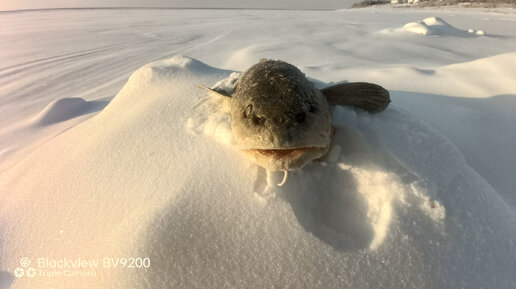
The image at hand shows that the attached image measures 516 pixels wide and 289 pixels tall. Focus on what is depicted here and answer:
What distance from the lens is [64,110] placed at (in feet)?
10.5

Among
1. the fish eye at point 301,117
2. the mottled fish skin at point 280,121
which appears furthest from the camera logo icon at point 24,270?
the fish eye at point 301,117

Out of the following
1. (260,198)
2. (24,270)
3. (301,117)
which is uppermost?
(301,117)

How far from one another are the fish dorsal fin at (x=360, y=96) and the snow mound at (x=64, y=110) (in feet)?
9.42

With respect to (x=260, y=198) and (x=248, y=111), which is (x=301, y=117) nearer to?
(x=248, y=111)

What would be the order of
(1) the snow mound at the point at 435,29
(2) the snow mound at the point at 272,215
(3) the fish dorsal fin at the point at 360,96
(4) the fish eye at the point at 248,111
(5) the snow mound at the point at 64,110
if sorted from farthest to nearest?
(1) the snow mound at the point at 435,29
(5) the snow mound at the point at 64,110
(3) the fish dorsal fin at the point at 360,96
(4) the fish eye at the point at 248,111
(2) the snow mound at the point at 272,215

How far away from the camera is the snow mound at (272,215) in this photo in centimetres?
105

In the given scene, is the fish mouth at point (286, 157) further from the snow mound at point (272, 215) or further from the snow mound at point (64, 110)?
the snow mound at point (64, 110)

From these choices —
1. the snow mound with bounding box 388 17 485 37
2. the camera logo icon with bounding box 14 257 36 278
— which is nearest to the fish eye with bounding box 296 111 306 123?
the camera logo icon with bounding box 14 257 36 278

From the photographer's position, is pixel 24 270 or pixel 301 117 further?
pixel 24 270

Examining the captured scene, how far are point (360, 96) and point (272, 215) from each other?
0.83m

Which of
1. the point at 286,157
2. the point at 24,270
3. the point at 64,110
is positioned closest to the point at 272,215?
the point at 286,157

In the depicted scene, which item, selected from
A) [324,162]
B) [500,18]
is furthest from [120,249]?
[500,18]

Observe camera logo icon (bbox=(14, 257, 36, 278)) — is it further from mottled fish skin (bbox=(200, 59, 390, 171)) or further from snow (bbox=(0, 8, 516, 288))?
mottled fish skin (bbox=(200, 59, 390, 171))

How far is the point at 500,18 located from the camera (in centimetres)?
899
